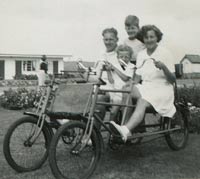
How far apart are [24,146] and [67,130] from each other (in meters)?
0.85

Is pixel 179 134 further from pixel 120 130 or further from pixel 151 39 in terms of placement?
pixel 120 130

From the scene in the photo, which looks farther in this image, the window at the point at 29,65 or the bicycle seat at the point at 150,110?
the window at the point at 29,65

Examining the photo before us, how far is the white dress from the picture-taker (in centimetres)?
483

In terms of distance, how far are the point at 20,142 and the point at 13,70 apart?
105ft

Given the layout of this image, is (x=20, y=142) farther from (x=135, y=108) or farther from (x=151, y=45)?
(x=151, y=45)

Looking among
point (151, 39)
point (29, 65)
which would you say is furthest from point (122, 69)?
point (29, 65)

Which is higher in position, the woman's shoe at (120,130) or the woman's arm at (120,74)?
the woman's arm at (120,74)

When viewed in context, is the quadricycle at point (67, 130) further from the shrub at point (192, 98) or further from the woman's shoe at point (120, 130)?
the shrub at point (192, 98)

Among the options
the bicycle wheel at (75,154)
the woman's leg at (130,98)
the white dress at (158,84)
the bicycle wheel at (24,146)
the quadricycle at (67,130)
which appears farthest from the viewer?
the white dress at (158,84)

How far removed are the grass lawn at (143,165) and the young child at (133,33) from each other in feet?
4.76

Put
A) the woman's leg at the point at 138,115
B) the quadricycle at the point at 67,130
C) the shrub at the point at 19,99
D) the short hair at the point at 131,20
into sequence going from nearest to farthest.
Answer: the quadricycle at the point at 67,130 < the woman's leg at the point at 138,115 < the short hair at the point at 131,20 < the shrub at the point at 19,99

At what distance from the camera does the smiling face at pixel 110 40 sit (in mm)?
5098

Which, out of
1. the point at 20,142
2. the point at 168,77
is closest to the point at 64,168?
the point at 20,142

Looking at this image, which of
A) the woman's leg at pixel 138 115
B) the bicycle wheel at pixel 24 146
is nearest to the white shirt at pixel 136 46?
the woman's leg at pixel 138 115
